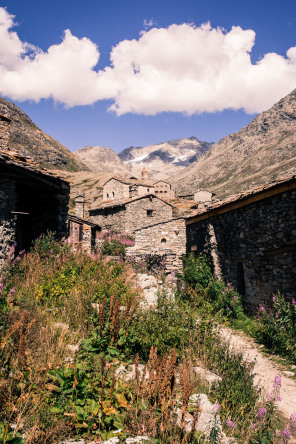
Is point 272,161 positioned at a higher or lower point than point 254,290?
higher

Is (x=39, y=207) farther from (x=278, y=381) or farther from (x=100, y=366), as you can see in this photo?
(x=278, y=381)

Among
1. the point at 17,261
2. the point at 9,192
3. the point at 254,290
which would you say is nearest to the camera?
the point at 17,261

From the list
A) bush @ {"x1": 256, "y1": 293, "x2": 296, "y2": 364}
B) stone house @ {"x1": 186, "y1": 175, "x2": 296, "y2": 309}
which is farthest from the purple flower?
stone house @ {"x1": 186, "y1": 175, "x2": 296, "y2": 309}

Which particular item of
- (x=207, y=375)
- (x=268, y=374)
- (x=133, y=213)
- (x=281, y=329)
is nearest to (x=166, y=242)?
(x=281, y=329)

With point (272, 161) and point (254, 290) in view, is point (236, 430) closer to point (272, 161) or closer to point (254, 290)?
point (254, 290)

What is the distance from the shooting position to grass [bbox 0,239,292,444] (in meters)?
2.80

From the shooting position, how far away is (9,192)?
7746 mm

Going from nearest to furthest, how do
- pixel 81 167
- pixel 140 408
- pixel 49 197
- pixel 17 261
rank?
pixel 140 408, pixel 17 261, pixel 49 197, pixel 81 167

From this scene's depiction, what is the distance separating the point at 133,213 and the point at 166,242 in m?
15.7

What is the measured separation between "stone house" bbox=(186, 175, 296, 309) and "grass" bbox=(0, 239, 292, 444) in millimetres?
3615

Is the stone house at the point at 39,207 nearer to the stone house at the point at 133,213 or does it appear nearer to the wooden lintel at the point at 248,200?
the wooden lintel at the point at 248,200

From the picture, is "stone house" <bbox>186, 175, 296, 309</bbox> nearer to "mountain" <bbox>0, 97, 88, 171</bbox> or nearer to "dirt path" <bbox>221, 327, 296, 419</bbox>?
"dirt path" <bbox>221, 327, 296, 419</bbox>

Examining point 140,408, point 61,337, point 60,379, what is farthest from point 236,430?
point 61,337

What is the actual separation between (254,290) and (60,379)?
803cm
